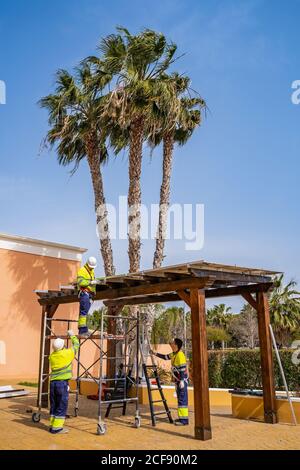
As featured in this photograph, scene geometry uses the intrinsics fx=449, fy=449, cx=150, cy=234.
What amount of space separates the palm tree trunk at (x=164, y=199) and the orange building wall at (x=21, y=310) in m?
6.05

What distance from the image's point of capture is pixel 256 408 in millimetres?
10414

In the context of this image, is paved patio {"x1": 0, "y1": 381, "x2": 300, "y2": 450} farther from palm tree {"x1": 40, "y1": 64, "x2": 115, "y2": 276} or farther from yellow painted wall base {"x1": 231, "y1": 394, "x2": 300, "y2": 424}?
palm tree {"x1": 40, "y1": 64, "x2": 115, "y2": 276}

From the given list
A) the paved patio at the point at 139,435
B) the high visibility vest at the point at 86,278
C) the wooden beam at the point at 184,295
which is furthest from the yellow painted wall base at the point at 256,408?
the high visibility vest at the point at 86,278

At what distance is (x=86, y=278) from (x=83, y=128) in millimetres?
10875

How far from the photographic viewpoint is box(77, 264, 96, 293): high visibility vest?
9.86 m

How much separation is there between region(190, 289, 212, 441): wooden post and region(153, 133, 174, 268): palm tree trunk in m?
8.83

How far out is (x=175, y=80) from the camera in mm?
18703

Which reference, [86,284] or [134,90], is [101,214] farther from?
[86,284]

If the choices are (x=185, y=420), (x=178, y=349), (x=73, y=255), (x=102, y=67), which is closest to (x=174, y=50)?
(x=102, y=67)

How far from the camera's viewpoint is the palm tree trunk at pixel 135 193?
17406 mm

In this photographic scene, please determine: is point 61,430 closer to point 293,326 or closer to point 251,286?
point 251,286

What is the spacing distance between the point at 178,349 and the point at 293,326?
25543mm

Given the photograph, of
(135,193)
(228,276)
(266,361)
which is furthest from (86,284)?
(135,193)

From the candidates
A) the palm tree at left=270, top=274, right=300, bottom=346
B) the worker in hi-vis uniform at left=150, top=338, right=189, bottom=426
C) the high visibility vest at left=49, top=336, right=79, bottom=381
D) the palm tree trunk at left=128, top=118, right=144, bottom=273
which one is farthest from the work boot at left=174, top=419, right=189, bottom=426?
the palm tree at left=270, top=274, right=300, bottom=346
